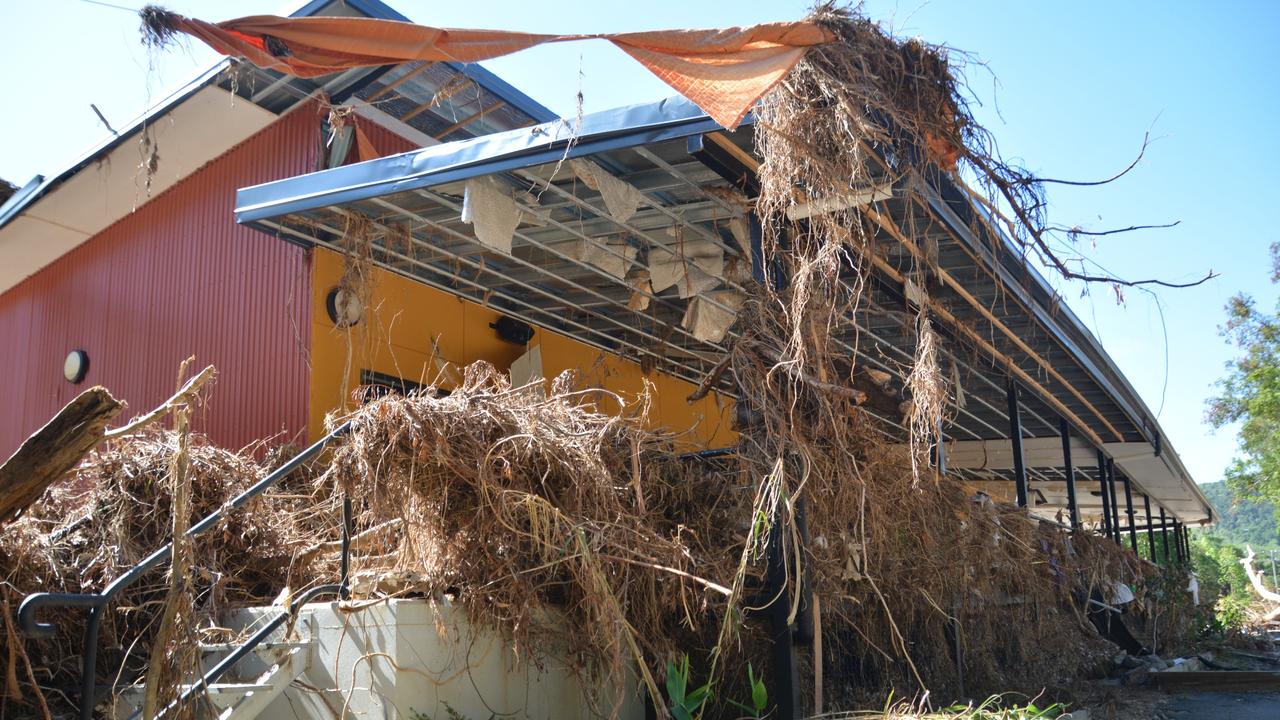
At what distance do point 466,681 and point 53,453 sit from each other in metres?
2.38

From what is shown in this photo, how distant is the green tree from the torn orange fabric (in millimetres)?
35122

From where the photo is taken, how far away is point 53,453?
15.2ft

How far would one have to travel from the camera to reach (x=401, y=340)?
994 centimetres

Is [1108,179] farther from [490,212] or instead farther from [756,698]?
[490,212]

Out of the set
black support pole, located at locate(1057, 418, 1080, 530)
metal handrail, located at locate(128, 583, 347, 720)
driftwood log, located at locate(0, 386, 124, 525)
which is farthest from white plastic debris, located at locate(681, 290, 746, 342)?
black support pole, located at locate(1057, 418, 1080, 530)

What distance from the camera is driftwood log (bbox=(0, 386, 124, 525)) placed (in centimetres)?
455

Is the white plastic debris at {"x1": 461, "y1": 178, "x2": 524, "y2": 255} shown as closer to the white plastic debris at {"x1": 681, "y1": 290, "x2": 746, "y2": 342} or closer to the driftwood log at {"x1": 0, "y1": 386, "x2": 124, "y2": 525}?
the white plastic debris at {"x1": 681, "y1": 290, "x2": 746, "y2": 342}

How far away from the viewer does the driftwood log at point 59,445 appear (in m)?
4.55

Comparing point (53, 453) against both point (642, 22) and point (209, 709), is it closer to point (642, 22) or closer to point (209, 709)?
point (209, 709)

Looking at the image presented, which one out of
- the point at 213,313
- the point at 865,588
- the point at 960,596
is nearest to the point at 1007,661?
the point at 960,596

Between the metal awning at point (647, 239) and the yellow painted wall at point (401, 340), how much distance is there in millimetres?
246

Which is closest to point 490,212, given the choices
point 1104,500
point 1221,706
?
point 1221,706

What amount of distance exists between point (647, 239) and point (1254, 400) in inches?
1349

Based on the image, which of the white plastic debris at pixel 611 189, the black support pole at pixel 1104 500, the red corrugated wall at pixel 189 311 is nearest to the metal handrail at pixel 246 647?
the white plastic debris at pixel 611 189
